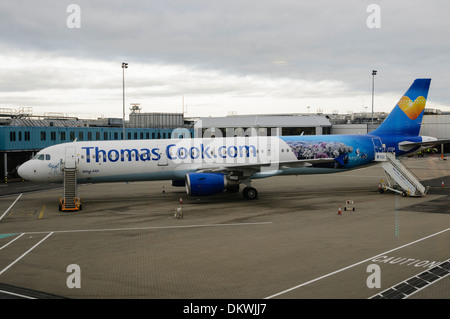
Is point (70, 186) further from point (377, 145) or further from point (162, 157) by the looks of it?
point (377, 145)

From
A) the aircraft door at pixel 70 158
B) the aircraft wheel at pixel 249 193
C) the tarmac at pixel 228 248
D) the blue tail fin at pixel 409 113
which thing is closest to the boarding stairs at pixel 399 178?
the tarmac at pixel 228 248

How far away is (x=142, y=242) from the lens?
20656 mm

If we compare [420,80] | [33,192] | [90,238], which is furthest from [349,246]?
[33,192]

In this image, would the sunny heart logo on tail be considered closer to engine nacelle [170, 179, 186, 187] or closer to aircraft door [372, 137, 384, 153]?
aircraft door [372, 137, 384, 153]

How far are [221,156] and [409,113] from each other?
60.9 ft

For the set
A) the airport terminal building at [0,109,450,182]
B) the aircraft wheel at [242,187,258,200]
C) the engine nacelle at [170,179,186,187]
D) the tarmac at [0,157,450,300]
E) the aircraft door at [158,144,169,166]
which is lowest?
the tarmac at [0,157,450,300]

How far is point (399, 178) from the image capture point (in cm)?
3506

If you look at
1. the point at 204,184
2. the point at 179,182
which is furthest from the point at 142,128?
the point at 204,184

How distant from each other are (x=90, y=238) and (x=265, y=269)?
10.2m

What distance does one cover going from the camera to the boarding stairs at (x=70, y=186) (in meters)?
29.6

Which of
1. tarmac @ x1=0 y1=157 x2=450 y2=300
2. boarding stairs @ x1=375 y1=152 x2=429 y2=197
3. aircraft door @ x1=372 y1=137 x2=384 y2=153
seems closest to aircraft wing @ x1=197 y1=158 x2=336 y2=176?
tarmac @ x1=0 y1=157 x2=450 y2=300

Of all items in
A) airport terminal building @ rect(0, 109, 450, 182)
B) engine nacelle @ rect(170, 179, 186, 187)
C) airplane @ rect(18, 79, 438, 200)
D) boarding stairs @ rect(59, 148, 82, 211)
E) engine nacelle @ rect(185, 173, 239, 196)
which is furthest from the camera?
airport terminal building @ rect(0, 109, 450, 182)

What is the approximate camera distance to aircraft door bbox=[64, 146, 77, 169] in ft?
104

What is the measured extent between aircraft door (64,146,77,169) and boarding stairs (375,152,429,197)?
2585 centimetres
